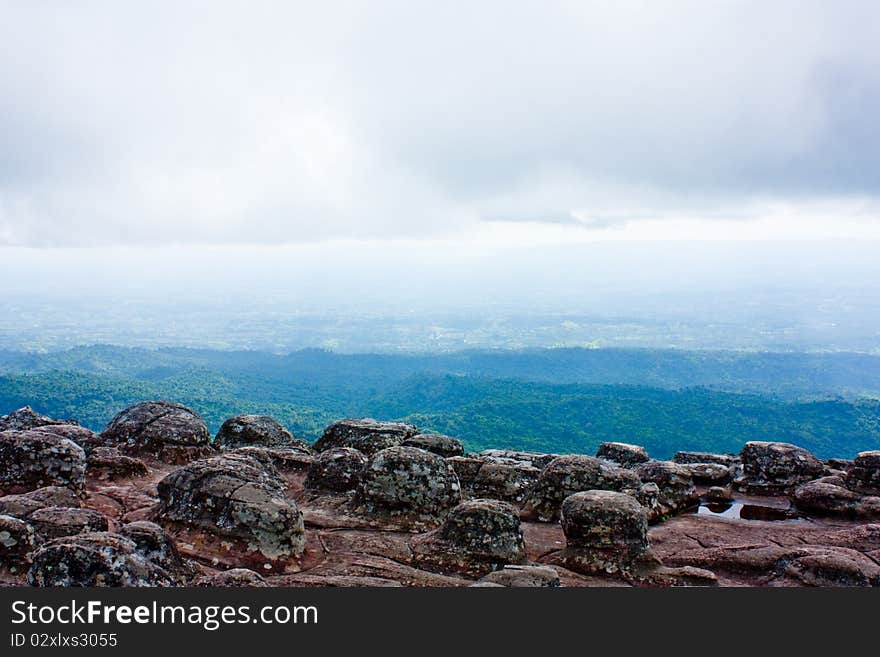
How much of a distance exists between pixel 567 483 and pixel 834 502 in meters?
7.90

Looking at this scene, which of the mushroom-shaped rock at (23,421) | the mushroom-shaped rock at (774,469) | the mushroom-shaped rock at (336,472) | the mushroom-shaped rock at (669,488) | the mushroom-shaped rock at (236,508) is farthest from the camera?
the mushroom-shaped rock at (774,469)

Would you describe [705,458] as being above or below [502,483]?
below

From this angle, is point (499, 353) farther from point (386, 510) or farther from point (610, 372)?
point (386, 510)

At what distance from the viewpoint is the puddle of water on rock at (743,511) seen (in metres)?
19.6

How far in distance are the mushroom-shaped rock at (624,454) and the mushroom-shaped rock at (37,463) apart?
1728 centimetres

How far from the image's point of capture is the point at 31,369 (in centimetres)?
13762

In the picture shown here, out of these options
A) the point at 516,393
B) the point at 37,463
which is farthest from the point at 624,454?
the point at 516,393

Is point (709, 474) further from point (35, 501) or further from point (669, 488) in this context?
point (35, 501)

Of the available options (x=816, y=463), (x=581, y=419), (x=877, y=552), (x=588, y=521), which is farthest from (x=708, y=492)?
(x=581, y=419)

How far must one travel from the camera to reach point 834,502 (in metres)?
19.3

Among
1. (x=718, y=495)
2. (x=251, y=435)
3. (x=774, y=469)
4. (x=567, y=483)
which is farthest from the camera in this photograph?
(x=251, y=435)

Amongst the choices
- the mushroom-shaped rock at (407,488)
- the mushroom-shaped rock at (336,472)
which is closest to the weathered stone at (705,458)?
the mushroom-shaped rock at (407,488)

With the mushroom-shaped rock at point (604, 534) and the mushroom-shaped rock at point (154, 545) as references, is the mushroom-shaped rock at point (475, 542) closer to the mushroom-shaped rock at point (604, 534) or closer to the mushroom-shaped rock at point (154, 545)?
the mushroom-shaped rock at point (604, 534)

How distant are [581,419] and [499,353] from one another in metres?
106
